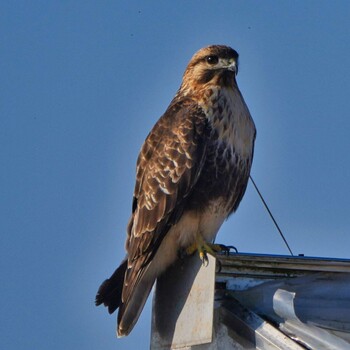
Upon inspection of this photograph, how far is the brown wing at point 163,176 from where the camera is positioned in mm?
5824

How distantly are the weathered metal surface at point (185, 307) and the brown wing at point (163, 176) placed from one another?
395 millimetres

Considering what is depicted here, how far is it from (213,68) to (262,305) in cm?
236

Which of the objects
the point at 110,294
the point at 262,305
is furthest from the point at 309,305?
the point at 110,294

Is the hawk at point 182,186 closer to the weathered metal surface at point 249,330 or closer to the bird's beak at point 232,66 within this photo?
the bird's beak at point 232,66

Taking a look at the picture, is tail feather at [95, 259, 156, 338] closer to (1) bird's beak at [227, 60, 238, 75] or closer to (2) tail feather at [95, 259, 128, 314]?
(2) tail feather at [95, 259, 128, 314]

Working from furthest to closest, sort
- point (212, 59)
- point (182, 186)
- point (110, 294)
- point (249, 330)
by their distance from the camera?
point (212, 59) → point (182, 186) → point (110, 294) → point (249, 330)

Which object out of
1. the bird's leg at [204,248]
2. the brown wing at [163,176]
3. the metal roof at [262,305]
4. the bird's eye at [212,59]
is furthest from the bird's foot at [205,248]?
the bird's eye at [212,59]

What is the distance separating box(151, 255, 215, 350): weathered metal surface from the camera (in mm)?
4613

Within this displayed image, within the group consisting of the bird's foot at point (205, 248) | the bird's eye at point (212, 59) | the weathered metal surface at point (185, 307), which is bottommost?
the weathered metal surface at point (185, 307)

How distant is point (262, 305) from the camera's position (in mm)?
4531

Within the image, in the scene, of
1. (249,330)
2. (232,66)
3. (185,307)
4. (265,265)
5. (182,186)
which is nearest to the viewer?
(249,330)

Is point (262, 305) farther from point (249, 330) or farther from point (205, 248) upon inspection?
point (205, 248)

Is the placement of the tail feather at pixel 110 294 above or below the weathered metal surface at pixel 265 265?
above

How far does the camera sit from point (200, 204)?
5.93m
